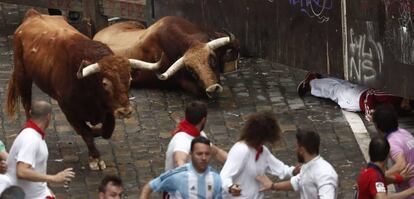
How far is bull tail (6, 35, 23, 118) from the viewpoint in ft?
46.9

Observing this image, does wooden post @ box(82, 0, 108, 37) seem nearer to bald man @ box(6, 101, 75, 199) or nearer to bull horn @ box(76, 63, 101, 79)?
bull horn @ box(76, 63, 101, 79)

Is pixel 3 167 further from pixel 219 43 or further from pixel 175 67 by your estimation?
pixel 219 43

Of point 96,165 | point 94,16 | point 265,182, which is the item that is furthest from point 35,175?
point 94,16

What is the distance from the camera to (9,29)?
1864cm

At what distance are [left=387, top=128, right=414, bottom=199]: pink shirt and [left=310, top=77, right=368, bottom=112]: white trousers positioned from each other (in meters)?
4.43

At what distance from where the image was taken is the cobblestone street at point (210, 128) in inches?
513

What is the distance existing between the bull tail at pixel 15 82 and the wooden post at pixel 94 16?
125 inches

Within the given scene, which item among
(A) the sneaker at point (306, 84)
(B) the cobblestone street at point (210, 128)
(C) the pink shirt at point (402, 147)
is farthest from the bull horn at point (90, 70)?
(C) the pink shirt at point (402, 147)

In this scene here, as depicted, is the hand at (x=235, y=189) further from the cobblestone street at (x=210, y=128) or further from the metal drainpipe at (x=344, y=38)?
the metal drainpipe at (x=344, y=38)

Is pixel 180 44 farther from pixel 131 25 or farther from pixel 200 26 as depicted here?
pixel 131 25

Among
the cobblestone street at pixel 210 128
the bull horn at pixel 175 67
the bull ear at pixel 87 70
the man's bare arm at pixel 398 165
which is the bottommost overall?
the cobblestone street at pixel 210 128

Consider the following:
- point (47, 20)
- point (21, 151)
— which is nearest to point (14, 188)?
point (21, 151)

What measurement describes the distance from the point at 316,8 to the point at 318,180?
5.68m

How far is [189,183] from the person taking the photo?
9.55 metres
